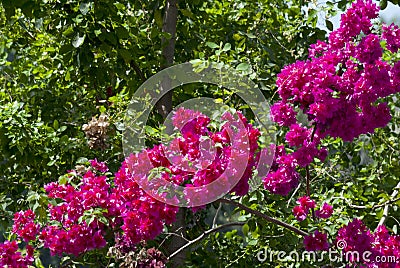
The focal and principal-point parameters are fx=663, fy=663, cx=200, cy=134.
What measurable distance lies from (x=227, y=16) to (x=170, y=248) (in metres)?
1.54

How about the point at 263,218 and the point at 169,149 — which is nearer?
the point at 169,149

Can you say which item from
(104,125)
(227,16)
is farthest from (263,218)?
(227,16)

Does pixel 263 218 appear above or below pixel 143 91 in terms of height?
below

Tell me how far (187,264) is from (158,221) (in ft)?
3.07

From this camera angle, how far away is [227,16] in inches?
157

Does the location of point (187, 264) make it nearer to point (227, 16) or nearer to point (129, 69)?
point (129, 69)

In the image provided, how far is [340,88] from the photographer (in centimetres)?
232

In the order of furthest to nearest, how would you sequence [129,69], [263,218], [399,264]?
[129,69] < [263,218] < [399,264]

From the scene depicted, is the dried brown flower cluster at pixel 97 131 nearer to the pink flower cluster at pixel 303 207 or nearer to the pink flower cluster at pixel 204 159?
the pink flower cluster at pixel 204 159

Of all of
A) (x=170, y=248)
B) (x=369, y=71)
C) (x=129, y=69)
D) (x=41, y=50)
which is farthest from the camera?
(x=41, y=50)

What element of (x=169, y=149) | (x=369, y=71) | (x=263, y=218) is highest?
(x=369, y=71)

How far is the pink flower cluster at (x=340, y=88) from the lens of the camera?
2291mm

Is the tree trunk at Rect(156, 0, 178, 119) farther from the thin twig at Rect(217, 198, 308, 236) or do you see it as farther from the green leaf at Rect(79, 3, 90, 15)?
the thin twig at Rect(217, 198, 308, 236)

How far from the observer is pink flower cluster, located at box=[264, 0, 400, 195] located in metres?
2.29
